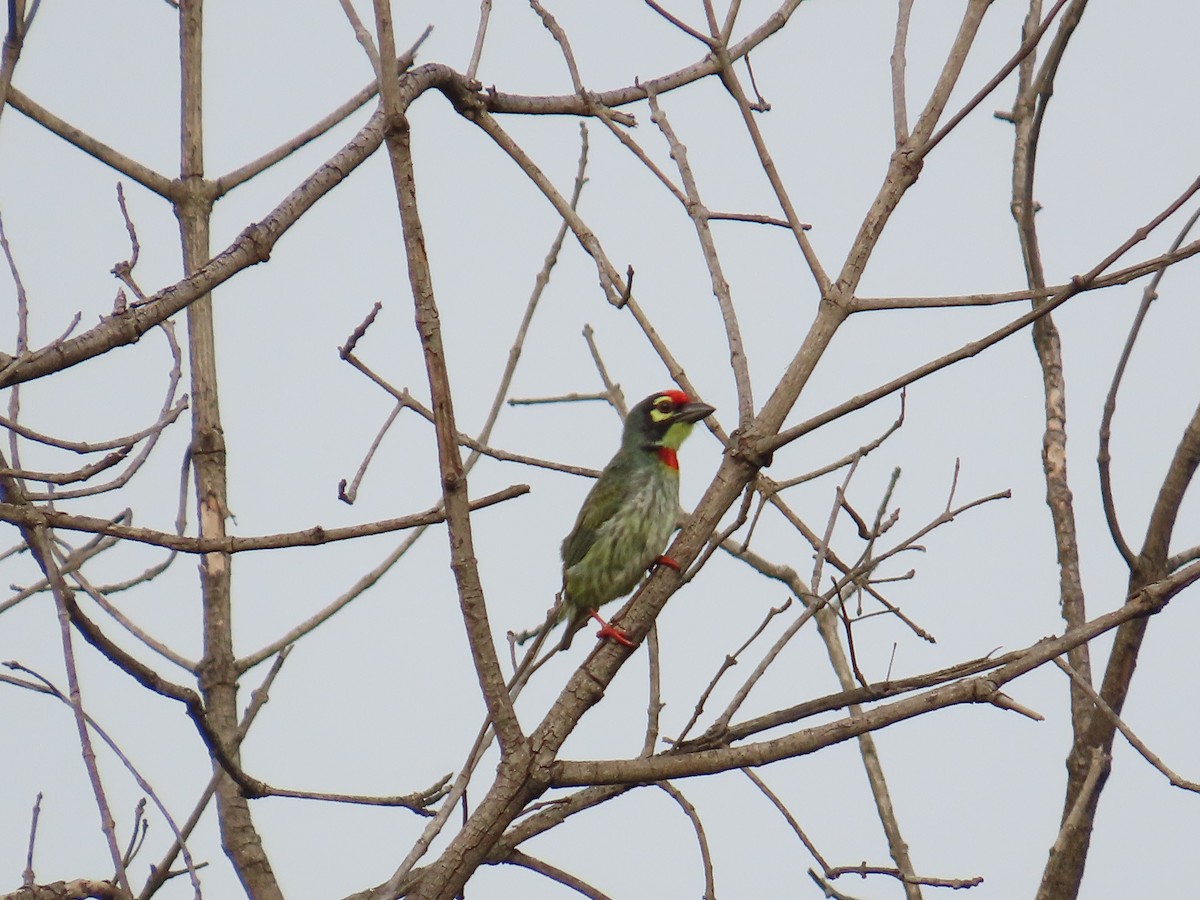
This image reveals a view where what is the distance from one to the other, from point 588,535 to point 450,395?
3.83 meters

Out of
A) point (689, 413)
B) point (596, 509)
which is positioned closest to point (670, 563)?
point (689, 413)

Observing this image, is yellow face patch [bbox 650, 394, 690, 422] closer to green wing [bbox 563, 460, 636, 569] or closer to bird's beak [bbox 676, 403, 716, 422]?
bird's beak [bbox 676, 403, 716, 422]

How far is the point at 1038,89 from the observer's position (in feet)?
16.1

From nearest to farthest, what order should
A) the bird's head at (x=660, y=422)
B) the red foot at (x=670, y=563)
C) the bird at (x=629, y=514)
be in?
the red foot at (x=670, y=563)
the bird at (x=629, y=514)
the bird's head at (x=660, y=422)

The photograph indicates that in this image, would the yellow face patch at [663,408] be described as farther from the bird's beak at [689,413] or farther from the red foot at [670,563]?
the red foot at [670,563]

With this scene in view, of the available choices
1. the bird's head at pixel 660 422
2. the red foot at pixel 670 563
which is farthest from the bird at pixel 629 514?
the red foot at pixel 670 563

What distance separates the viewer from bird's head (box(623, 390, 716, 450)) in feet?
21.9

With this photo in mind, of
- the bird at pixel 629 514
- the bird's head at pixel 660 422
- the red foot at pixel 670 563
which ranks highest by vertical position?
the bird's head at pixel 660 422

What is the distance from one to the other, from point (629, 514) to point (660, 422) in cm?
51

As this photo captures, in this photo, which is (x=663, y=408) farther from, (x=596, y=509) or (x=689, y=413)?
(x=596, y=509)

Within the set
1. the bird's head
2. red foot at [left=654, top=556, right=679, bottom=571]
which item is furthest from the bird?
red foot at [left=654, top=556, right=679, bottom=571]

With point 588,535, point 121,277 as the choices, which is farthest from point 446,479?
point 588,535

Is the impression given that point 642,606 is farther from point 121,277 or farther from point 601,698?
point 121,277

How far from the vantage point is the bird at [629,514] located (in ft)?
21.1
